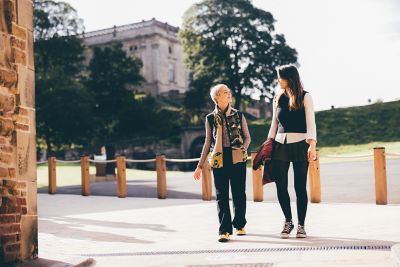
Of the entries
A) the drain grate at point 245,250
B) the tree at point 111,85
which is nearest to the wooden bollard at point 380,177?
the drain grate at point 245,250

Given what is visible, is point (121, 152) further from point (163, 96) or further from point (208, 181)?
point (208, 181)

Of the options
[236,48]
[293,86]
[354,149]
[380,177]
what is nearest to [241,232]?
[293,86]

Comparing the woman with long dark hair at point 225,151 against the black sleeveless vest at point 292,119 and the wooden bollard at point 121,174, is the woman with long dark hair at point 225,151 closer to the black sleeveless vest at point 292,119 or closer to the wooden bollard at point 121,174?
the black sleeveless vest at point 292,119

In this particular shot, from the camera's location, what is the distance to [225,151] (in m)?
6.26

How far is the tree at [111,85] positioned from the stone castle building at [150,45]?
14.8 m

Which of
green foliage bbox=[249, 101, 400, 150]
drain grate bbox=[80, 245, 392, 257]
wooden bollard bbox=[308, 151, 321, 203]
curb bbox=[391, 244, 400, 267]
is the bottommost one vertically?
drain grate bbox=[80, 245, 392, 257]

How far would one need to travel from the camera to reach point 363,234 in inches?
240

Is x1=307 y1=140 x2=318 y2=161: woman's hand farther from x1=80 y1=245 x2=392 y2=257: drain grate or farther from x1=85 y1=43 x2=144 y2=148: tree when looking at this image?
x1=85 y1=43 x2=144 y2=148: tree

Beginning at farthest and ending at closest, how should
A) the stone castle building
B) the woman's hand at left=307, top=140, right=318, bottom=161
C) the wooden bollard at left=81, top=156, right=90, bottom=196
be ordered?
the stone castle building < the wooden bollard at left=81, top=156, right=90, bottom=196 < the woman's hand at left=307, top=140, right=318, bottom=161

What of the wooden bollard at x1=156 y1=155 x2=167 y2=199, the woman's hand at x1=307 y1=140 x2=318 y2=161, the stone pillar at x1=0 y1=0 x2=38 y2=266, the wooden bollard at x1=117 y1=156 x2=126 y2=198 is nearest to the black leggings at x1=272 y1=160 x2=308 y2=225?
the woman's hand at x1=307 y1=140 x2=318 y2=161

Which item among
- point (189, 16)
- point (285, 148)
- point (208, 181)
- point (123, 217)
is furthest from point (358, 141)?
point (285, 148)

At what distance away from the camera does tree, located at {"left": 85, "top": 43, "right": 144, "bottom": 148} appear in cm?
4256

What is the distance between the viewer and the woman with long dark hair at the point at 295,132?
19.5ft

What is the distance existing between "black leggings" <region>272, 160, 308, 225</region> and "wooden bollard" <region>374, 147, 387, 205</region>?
3860 mm
